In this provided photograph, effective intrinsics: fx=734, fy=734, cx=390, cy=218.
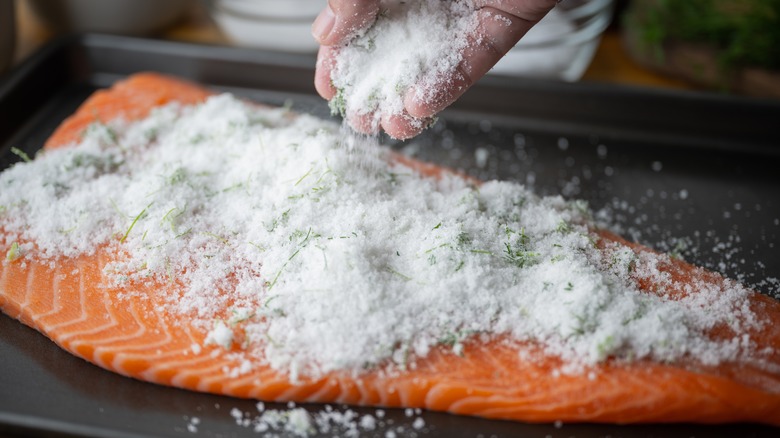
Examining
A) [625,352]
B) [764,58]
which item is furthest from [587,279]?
[764,58]

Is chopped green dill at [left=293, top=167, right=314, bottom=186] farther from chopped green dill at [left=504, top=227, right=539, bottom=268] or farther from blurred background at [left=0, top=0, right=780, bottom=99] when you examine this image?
blurred background at [left=0, top=0, right=780, bottom=99]

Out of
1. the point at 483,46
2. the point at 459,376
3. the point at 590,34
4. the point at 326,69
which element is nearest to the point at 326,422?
the point at 459,376

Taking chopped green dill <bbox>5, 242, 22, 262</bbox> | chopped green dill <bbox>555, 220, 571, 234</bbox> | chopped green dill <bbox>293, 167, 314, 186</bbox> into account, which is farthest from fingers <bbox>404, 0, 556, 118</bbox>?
chopped green dill <bbox>5, 242, 22, 262</bbox>

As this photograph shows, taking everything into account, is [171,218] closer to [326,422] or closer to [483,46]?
[326,422]

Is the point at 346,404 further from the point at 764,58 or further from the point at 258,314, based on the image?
the point at 764,58

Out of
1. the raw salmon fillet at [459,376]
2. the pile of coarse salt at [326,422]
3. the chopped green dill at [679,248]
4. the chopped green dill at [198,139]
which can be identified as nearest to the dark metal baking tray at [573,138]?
the chopped green dill at [679,248]
